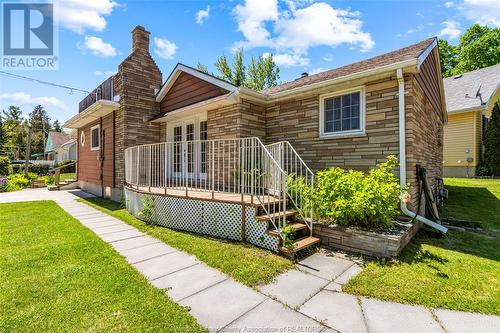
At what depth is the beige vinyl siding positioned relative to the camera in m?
13.9

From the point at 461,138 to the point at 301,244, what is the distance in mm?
15270

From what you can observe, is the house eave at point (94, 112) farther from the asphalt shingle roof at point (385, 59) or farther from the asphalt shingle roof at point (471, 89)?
the asphalt shingle roof at point (471, 89)

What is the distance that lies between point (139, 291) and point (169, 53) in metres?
13.0

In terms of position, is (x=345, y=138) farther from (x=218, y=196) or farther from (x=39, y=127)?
(x=39, y=127)

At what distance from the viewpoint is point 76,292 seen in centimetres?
296

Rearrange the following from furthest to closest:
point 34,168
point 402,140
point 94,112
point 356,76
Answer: point 34,168, point 94,112, point 356,76, point 402,140

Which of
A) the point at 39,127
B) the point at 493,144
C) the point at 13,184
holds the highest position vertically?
the point at 39,127

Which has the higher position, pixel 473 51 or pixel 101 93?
pixel 473 51

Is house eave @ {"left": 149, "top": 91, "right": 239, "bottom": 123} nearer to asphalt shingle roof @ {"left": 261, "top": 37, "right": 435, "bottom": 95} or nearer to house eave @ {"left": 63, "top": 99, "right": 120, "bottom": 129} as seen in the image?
house eave @ {"left": 63, "top": 99, "right": 120, "bottom": 129}

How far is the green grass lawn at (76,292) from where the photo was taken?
2.39 metres

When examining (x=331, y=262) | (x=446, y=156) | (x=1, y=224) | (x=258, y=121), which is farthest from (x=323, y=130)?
(x=446, y=156)

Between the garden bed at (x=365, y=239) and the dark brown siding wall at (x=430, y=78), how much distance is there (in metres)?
3.74

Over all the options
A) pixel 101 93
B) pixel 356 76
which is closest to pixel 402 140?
pixel 356 76

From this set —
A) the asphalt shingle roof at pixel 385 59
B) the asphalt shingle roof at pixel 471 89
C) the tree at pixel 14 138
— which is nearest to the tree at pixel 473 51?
the asphalt shingle roof at pixel 471 89
